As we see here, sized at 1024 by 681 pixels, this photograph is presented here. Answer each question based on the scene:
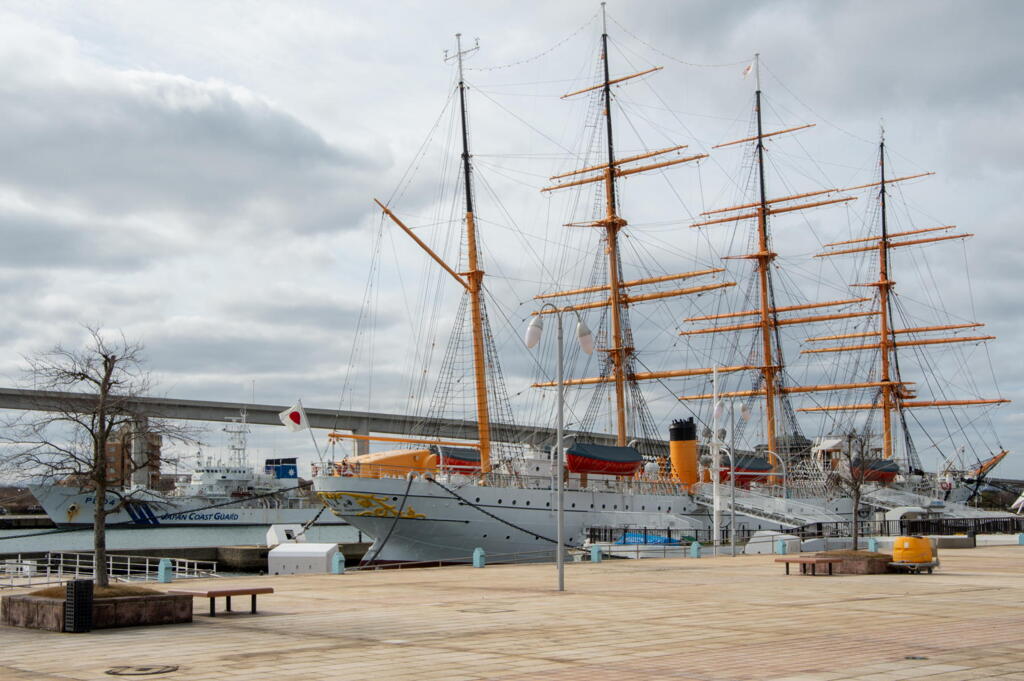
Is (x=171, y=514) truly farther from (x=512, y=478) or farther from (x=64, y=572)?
(x=64, y=572)

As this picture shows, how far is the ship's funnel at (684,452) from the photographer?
209ft

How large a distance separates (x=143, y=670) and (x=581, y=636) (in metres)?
5.70

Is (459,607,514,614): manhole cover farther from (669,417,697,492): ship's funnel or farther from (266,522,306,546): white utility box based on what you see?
(669,417,697,492): ship's funnel

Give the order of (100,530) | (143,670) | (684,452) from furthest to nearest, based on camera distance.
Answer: (684,452) < (100,530) < (143,670)

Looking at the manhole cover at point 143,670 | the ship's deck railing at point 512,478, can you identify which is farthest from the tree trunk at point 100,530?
the ship's deck railing at point 512,478

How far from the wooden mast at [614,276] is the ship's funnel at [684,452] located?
514cm

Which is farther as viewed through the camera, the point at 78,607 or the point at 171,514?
the point at 171,514

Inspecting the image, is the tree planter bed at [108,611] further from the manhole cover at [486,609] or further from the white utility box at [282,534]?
the white utility box at [282,534]

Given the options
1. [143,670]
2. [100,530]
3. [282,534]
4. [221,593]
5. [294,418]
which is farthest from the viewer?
[282,534]

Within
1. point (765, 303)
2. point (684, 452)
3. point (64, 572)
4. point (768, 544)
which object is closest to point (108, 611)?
point (64, 572)

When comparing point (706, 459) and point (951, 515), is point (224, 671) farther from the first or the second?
point (951, 515)

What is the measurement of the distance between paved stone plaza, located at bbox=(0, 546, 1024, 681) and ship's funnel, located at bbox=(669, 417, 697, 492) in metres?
40.2

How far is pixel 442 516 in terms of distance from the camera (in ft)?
152

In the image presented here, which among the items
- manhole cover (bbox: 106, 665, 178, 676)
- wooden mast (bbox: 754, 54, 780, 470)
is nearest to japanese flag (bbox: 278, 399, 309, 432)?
manhole cover (bbox: 106, 665, 178, 676)
